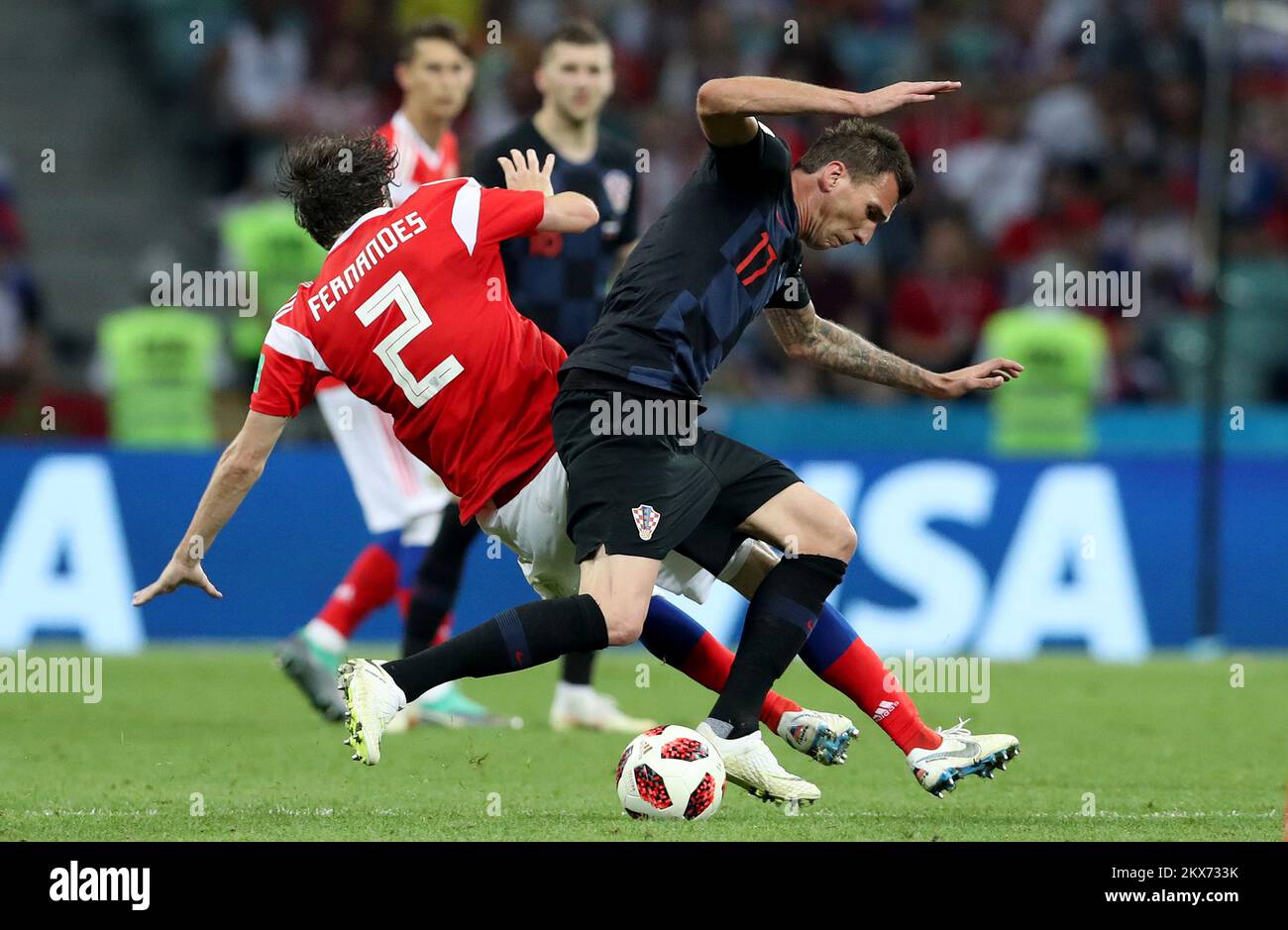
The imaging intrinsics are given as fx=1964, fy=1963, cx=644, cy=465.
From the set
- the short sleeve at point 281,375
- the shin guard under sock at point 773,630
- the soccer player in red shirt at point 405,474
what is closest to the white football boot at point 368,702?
the short sleeve at point 281,375

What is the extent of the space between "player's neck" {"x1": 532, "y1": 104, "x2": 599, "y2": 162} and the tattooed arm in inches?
78.0

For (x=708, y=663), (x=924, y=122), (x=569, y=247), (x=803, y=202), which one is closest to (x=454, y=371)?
(x=803, y=202)

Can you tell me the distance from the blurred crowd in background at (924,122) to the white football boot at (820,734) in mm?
7931

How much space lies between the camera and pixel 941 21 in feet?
53.1

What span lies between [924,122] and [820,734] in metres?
10.3

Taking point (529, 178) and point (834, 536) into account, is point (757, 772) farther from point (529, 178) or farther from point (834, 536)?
point (529, 178)

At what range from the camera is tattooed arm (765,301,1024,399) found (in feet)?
19.3

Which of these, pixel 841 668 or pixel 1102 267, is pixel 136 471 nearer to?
pixel 841 668

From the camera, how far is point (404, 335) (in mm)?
5453

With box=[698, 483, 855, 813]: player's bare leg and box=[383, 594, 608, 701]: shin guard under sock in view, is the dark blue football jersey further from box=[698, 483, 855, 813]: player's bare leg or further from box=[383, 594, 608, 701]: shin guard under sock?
box=[383, 594, 608, 701]: shin guard under sock

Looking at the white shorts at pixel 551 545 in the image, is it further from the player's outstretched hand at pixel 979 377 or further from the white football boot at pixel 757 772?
the player's outstretched hand at pixel 979 377

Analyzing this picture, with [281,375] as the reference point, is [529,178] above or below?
above
